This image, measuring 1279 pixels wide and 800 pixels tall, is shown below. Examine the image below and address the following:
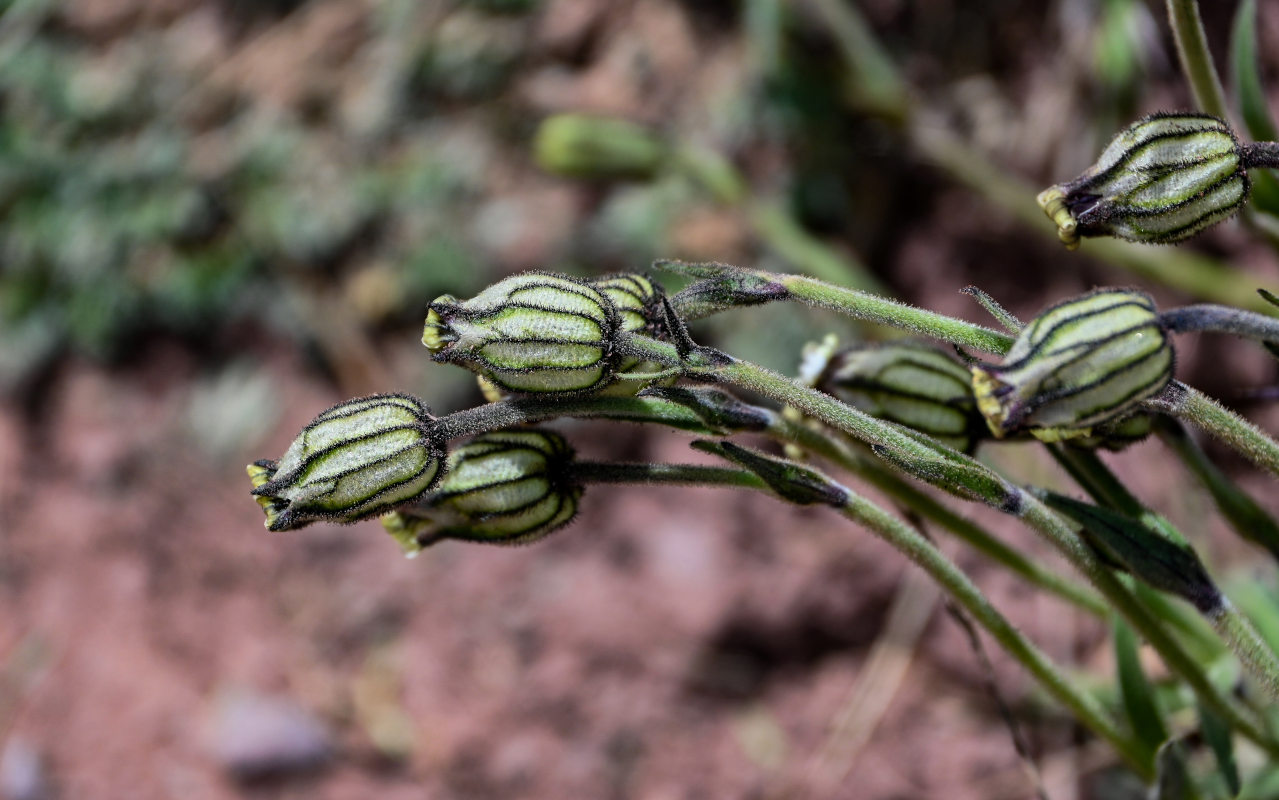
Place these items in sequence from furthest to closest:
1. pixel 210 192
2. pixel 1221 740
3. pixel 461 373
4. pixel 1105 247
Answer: pixel 210 192
pixel 461 373
pixel 1105 247
pixel 1221 740

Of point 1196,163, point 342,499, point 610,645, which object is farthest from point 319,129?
point 1196,163

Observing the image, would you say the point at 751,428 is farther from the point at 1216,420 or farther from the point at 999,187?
the point at 999,187

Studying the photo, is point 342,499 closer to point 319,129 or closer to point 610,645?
point 610,645

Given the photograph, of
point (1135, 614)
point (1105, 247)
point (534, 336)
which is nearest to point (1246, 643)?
point (1135, 614)

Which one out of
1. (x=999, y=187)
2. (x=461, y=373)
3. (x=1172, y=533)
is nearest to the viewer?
(x=1172, y=533)

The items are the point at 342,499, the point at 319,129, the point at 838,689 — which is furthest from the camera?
the point at 319,129

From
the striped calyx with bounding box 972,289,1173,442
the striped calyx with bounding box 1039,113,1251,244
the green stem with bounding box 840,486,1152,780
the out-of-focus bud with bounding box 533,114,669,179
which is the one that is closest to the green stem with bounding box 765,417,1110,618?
the green stem with bounding box 840,486,1152,780
